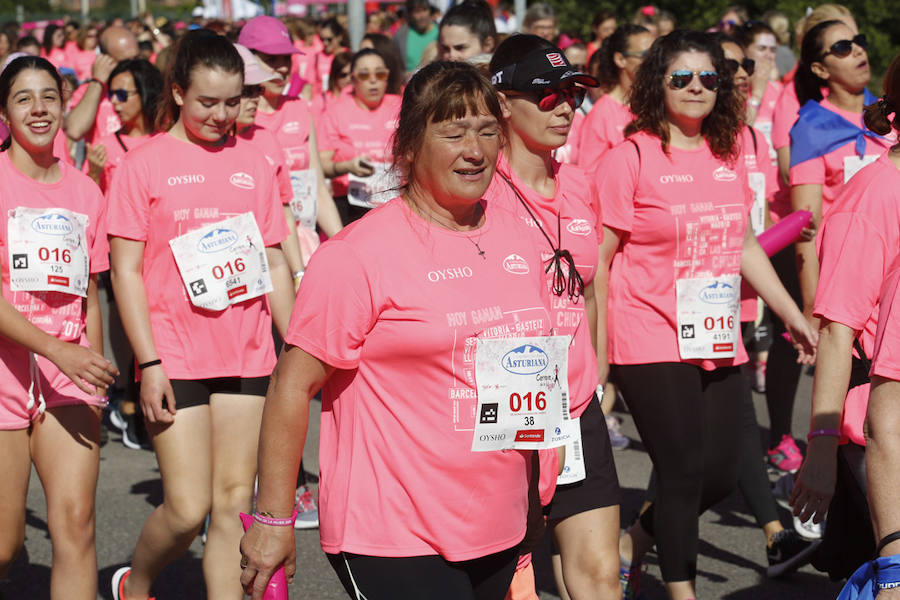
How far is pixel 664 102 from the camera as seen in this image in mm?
4766

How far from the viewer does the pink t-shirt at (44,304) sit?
13.6 ft

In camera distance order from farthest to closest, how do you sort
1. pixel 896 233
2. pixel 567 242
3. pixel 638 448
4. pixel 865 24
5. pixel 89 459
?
pixel 865 24, pixel 638 448, pixel 89 459, pixel 567 242, pixel 896 233

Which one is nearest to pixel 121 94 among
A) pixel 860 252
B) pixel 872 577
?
pixel 860 252

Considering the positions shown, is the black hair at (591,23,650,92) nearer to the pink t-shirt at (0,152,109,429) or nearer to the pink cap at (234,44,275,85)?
the pink cap at (234,44,275,85)

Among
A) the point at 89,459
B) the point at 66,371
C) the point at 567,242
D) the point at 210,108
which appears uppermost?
the point at 210,108

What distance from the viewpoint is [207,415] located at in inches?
180

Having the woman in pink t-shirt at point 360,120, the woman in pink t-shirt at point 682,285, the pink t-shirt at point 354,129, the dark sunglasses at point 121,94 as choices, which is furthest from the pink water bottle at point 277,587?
the pink t-shirt at point 354,129

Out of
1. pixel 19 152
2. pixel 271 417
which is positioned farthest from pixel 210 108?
pixel 271 417

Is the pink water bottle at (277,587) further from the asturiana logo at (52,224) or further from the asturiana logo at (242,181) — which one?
the asturiana logo at (242,181)

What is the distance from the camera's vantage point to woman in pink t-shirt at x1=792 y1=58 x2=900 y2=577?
10.5 feet

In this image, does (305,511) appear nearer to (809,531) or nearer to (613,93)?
(809,531)

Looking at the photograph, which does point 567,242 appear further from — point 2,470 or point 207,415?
point 2,470

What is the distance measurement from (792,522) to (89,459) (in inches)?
135

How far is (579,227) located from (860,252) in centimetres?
104
